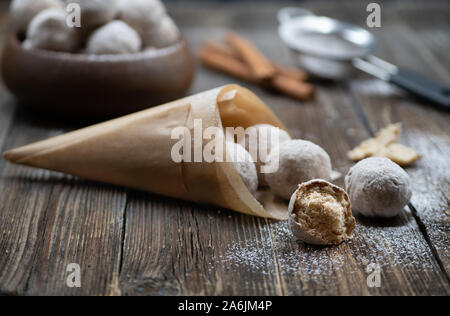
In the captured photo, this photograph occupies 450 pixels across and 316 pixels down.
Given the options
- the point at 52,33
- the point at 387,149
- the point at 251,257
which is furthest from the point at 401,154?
the point at 52,33

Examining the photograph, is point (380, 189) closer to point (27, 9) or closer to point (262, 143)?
point (262, 143)

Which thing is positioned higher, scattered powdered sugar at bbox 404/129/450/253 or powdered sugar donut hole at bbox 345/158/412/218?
powdered sugar donut hole at bbox 345/158/412/218

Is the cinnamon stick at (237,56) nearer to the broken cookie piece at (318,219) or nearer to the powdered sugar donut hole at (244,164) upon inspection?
the powdered sugar donut hole at (244,164)

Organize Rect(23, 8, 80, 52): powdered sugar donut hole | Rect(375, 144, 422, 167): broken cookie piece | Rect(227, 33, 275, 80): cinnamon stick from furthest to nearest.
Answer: Rect(227, 33, 275, 80): cinnamon stick, Rect(23, 8, 80, 52): powdered sugar donut hole, Rect(375, 144, 422, 167): broken cookie piece

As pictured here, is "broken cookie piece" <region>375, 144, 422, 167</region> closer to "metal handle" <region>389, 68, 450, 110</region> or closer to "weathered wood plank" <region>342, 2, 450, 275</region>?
"weathered wood plank" <region>342, 2, 450, 275</region>

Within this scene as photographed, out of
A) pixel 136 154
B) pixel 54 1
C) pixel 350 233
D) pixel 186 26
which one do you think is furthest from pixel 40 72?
pixel 186 26

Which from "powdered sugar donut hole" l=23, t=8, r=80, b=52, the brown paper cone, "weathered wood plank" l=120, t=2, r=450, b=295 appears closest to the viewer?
"weathered wood plank" l=120, t=2, r=450, b=295

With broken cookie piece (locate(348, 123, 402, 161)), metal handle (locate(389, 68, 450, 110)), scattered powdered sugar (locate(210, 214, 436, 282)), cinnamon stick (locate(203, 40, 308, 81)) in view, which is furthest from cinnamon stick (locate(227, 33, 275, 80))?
scattered powdered sugar (locate(210, 214, 436, 282))

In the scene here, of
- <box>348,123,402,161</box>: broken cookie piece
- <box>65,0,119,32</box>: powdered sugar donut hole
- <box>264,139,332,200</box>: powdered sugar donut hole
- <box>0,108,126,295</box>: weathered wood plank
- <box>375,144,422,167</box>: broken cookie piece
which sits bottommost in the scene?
<box>348,123,402,161</box>: broken cookie piece
